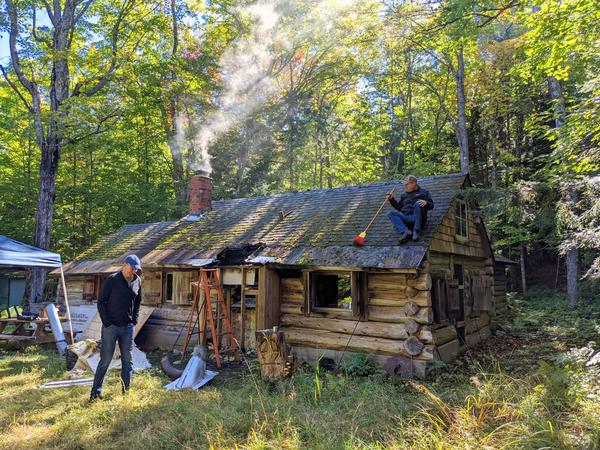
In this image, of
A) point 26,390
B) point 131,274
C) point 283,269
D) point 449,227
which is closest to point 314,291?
point 283,269

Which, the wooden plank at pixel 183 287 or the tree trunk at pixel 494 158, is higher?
the tree trunk at pixel 494 158

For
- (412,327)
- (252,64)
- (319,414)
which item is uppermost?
(252,64)

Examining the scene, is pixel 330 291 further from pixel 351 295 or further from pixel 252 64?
pixel 252 64

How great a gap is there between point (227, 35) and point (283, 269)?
1804cm

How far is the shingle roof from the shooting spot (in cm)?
891

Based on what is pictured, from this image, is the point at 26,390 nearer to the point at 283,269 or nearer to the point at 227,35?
the point at 283,269

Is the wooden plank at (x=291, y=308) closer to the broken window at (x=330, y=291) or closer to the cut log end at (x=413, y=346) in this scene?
the broken window at (x=330, y=291)

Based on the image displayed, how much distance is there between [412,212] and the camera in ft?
29.9

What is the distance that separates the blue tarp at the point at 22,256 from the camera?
9.59 m

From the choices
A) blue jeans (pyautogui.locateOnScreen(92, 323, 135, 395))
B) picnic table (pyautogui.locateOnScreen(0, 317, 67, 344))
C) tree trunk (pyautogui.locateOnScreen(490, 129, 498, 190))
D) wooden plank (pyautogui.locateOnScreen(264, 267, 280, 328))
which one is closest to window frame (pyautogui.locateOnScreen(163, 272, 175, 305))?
picnic table (pyautogui.locateOnScreen(0, 317, 67, 344))

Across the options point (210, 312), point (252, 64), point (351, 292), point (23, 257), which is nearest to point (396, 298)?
point (351, 292)

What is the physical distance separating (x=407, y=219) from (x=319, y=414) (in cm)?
500

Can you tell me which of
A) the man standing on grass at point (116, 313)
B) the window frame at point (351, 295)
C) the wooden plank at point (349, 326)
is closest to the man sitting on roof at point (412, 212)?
the window frame at point (351, 295)

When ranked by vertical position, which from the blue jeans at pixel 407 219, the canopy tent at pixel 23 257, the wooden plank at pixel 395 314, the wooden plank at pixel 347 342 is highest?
the blue jeans at pixel 407 219
